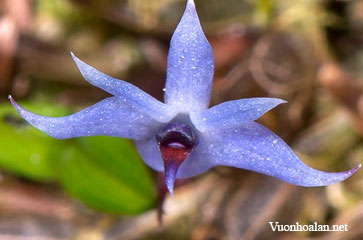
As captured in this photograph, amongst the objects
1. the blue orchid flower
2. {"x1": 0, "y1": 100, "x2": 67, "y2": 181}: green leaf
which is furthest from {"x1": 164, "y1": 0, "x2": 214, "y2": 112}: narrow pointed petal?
{"x1": 0, "y1": 100, "x2": 67, "y2": 181}: green leaf

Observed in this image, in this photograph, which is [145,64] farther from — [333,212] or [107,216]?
[333,212]

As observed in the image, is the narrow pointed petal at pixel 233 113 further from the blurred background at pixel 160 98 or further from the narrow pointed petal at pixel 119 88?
the blurred background at pixel 160 98

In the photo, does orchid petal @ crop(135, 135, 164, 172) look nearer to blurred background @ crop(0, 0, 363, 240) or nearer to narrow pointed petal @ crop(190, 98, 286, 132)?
narrow pointed petal @ crop(190, 98, 286, 132)

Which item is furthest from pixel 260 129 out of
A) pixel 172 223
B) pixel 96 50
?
pixel 96 50

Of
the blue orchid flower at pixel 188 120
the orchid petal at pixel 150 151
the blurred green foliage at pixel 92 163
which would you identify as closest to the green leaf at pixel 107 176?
the blurred green foliage at pixel 92 163

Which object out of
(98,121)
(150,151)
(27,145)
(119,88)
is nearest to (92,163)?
(27,145)

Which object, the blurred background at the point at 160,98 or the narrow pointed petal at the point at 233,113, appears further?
the blurred background at the point at 160,98
